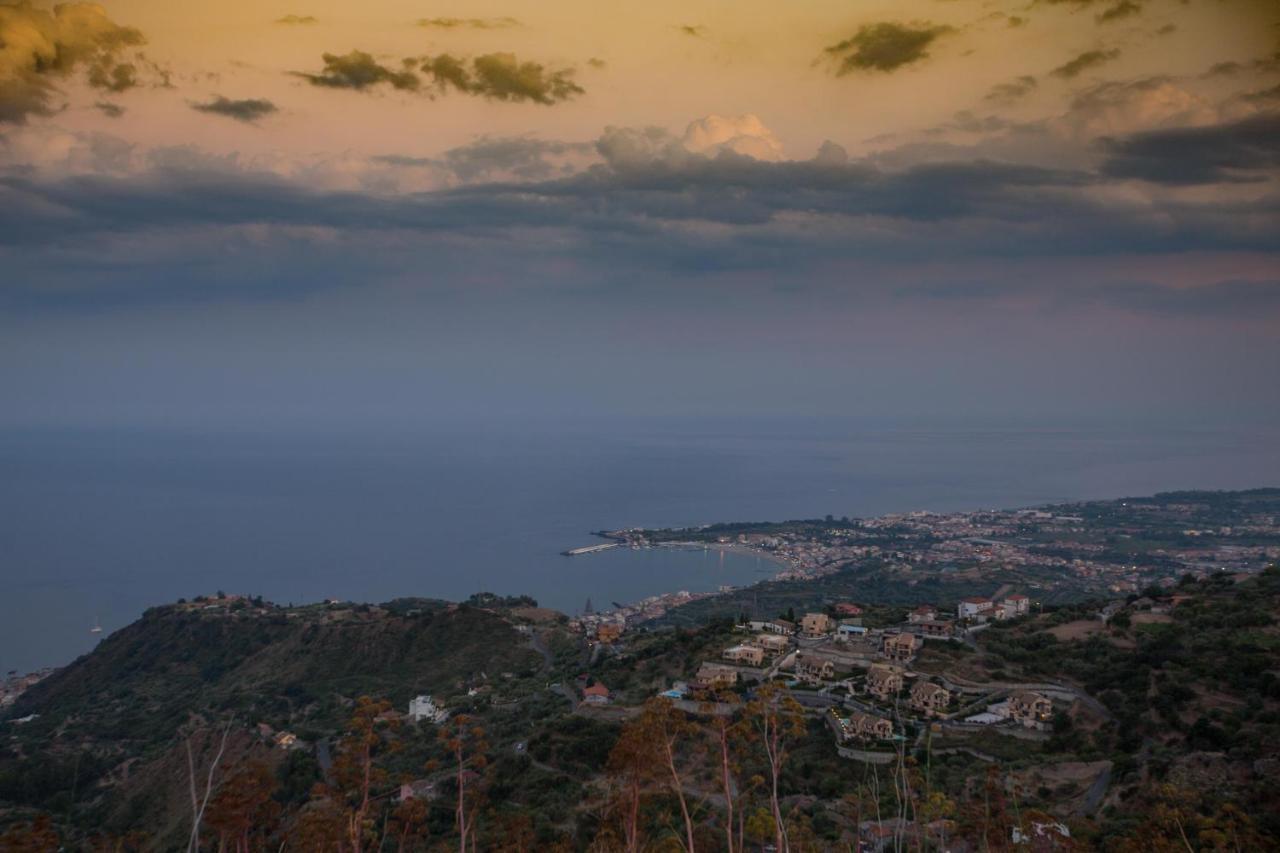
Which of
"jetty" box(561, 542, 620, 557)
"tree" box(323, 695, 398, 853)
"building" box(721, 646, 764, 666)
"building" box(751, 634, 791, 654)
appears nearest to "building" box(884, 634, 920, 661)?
"building" box(751, 634, 791, 654)

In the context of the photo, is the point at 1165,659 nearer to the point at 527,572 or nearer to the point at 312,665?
the point at 312,665

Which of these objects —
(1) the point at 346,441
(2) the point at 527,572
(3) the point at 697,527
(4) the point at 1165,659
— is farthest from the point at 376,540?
(1) the point at 346,441

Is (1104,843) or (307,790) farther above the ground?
(1104,843)

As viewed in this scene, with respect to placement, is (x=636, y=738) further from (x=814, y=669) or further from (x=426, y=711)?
(x=426, y=711)

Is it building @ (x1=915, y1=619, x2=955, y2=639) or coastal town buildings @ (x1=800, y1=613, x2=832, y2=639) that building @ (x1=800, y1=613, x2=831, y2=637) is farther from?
building @ (x1=915, y1=619, x2=955, y2=639)

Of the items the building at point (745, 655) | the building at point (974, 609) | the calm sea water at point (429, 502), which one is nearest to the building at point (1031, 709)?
the building at point (745, 655)

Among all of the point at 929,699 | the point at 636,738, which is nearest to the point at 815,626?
the point at 929,699

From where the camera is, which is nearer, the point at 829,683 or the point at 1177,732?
the point at 1177,732
